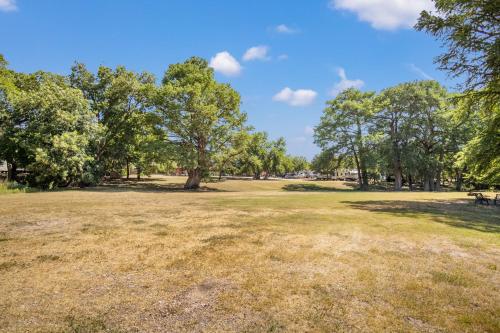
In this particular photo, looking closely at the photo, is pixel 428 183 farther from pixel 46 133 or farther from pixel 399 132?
pixel 46 133

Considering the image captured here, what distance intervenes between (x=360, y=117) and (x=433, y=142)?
470 inches

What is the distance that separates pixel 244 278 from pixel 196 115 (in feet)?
103

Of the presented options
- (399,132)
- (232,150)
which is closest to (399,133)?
(399,132)

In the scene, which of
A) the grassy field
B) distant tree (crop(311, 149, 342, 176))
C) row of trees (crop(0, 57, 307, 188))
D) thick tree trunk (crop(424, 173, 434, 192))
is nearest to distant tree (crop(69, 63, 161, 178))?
row of trees (crop(0, 57, 307, 188))

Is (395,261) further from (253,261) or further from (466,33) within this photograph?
(466,33)

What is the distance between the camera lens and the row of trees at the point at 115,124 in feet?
102

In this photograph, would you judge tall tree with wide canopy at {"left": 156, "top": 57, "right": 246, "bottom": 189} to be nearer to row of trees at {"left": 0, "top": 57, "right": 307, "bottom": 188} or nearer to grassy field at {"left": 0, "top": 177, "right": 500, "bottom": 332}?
row of trees at {"left": 0, "top": 57, "right": 307, "bottom": 188}

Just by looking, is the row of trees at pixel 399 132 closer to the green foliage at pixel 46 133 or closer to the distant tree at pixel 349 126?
the distant tree at pixel 349 126

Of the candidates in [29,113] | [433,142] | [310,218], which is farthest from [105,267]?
[433,142]

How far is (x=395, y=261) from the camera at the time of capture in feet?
24.7

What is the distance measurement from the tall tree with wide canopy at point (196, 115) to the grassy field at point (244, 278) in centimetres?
2586

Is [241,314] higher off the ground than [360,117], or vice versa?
[360,117]

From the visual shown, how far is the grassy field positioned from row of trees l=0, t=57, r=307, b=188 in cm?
2445

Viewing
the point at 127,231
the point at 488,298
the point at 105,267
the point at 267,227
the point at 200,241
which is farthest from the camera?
the point at 267,227
